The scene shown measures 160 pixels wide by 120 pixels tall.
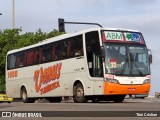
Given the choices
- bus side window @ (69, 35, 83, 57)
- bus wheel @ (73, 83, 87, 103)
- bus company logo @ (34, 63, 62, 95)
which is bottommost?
bus wheel @ (73, 83, 87, 103)

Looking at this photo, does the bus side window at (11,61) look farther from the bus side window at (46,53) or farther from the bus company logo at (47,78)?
the bus side window at (46,53)

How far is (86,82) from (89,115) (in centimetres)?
999

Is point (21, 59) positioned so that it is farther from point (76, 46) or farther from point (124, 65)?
point (124, 65)

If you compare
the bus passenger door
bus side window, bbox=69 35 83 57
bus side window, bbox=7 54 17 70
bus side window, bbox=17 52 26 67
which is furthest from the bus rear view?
bus side window, bbox=7 54 17 70

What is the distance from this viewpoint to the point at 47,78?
27484 millimetres

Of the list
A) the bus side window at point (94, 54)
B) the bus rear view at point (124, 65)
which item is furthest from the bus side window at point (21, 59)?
the bus rear view at point (124, 65)

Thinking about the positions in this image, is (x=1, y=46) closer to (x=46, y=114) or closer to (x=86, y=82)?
(x=86, y=82)

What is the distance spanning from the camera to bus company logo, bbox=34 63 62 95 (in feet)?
86.2

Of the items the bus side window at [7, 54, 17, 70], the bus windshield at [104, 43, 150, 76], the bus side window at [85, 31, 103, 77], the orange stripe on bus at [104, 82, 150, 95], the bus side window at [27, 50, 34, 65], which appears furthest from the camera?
the bus side window at [7, 54, 17, 70]

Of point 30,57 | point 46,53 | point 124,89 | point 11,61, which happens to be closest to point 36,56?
point 30,57

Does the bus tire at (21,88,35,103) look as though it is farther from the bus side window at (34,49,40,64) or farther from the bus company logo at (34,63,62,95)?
the bus side window at (34,49,40,64)

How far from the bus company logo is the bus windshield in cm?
411

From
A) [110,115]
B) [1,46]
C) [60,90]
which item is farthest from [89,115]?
[1,46]

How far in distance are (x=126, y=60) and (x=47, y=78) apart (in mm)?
6325
